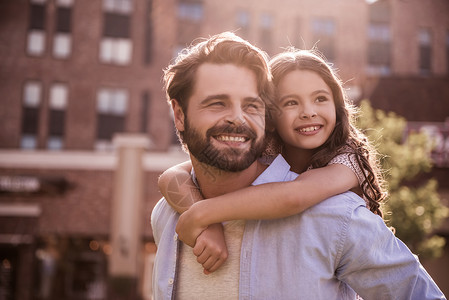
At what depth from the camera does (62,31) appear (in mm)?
21359

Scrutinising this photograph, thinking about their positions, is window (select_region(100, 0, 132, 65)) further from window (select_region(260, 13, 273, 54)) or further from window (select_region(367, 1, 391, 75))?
window (select_region(367, 1, 391, 75))

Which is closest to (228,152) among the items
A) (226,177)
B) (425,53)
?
(226,177)

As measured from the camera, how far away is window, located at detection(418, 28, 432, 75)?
22.0m

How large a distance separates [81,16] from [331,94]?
67.6 feet

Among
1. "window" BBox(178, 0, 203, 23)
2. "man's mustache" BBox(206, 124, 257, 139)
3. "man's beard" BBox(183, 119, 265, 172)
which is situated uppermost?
"window" BBox(178, 0, 203, 23)

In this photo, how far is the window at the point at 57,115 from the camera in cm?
2069

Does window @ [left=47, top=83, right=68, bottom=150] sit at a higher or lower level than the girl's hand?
lower

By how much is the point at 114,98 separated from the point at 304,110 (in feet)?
63.4

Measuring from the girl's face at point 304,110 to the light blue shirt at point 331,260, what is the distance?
69 centimetres

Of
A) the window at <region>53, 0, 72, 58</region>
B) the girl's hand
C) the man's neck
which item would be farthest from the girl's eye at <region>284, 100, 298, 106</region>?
the window at <region>53, 0, 72, 58</region>

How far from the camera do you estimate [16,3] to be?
21156 millimetres

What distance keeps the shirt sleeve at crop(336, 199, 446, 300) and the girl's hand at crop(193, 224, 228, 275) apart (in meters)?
0.45

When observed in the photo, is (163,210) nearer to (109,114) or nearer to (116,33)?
(109,114)

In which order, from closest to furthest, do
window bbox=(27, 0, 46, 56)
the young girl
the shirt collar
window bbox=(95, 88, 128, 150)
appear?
the young girl < the shirt collar < window bbox=(95, 88, 128, 150) < window bbox=(27, 0, 46, 56)
